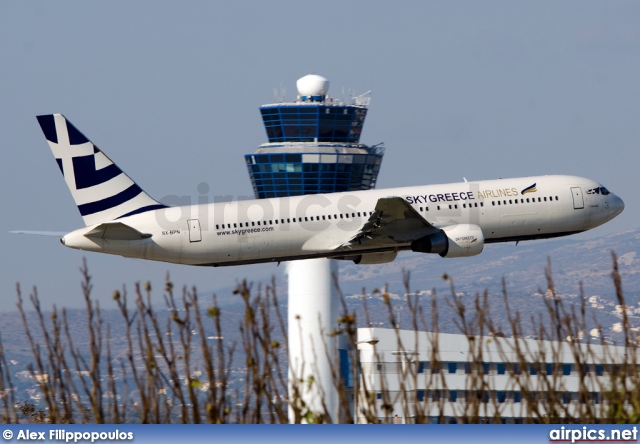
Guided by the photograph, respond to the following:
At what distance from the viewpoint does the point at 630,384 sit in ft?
36.8

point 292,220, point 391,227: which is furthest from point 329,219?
point 391,227

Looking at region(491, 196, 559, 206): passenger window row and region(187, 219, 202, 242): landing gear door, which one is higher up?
region(491, 196, 559, 206): passenger window row

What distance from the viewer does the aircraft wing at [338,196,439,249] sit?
167ft

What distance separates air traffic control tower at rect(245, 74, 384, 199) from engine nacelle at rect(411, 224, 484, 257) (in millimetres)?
29360

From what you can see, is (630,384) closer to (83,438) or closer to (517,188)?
(83,438)

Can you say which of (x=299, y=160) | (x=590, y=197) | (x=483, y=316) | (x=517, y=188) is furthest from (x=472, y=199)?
(x=483, y=316)

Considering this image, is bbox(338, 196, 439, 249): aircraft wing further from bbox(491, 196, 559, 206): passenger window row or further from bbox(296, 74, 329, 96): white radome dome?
bbox(296, 74, 329, 96): white radome dome

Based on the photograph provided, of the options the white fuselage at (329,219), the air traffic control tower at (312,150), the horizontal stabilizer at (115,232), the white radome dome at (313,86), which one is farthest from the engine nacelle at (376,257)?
the white radome dome at (313,86)

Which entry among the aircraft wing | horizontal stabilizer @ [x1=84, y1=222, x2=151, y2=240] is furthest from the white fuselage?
the aircraft wing

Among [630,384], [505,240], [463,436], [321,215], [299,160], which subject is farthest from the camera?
[299,160]

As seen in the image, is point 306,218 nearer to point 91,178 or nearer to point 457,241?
point 457,241

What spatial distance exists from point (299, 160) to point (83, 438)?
73036mm

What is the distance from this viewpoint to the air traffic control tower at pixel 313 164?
79812mm

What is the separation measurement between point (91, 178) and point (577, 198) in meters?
27.2
